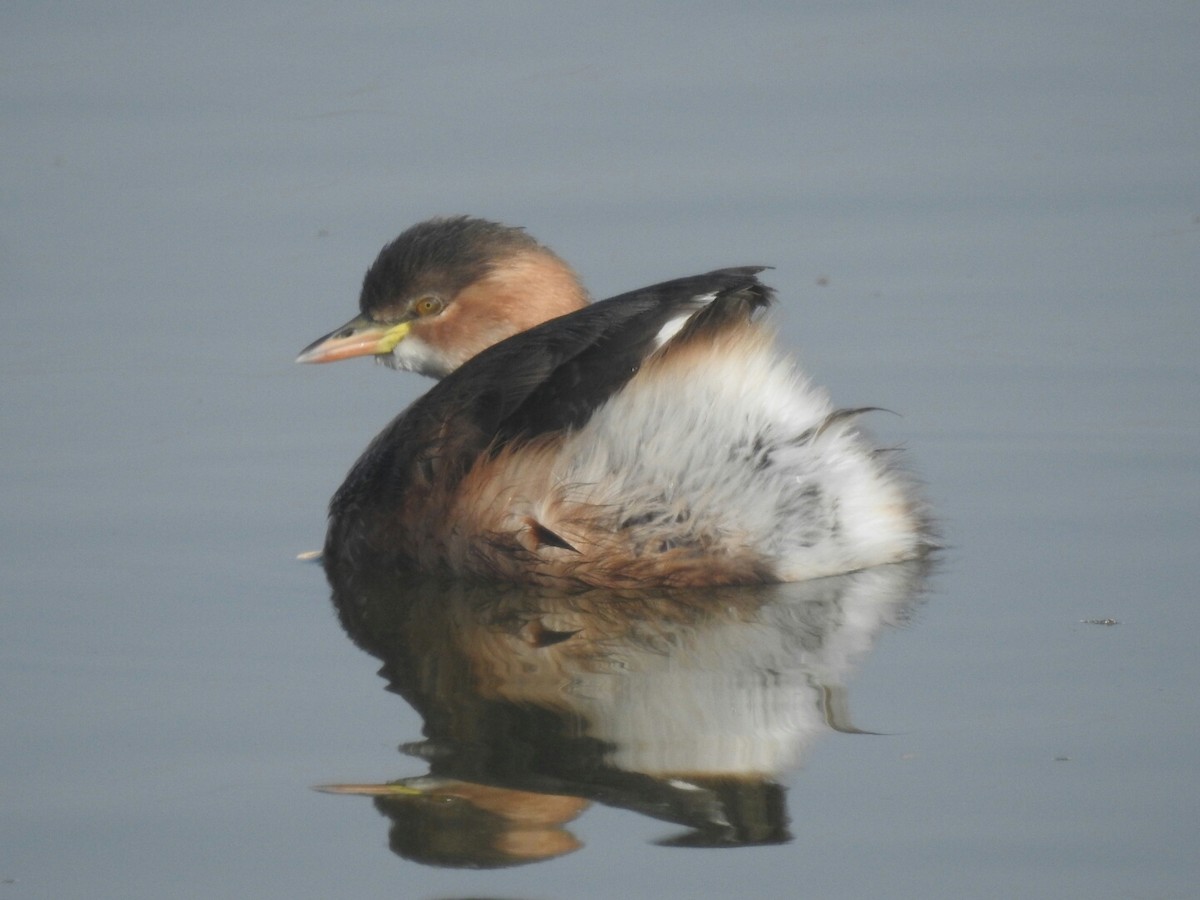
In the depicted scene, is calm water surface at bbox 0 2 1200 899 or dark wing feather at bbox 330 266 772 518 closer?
calm water surface at bbox 0 2 1200 899

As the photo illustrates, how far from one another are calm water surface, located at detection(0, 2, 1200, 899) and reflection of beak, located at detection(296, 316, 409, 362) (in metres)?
0.42

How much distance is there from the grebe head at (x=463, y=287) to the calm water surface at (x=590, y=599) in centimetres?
62

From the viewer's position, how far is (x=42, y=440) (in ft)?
24.6

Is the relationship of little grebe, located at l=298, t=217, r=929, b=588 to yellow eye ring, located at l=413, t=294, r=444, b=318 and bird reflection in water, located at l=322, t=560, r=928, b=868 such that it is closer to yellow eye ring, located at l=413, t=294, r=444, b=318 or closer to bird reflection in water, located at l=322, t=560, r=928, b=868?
bird reflection in water, located at l=322, t=560, r=928, b=868

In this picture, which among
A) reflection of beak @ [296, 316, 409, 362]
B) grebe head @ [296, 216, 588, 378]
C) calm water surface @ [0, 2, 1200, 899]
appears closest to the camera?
calm water surface @ [0, 2, 1200, 899]

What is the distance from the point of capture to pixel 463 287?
6.89m

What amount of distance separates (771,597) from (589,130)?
173 inches

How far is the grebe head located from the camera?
688cm

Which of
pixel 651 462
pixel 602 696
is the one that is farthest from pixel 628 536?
pixel 602 696

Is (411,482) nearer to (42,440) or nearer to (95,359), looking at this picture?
(42,440)

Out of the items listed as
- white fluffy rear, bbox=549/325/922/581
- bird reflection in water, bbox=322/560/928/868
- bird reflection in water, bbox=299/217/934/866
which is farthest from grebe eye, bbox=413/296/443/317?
white fluffy rear, bbox=549/325/922/581

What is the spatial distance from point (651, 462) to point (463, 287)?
1.36m

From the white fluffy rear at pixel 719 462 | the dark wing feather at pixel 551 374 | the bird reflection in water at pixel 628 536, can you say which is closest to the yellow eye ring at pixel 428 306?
the bird reflection in water at pixel 628 536

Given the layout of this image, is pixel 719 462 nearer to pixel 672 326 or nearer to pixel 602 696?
pixel 672 326
